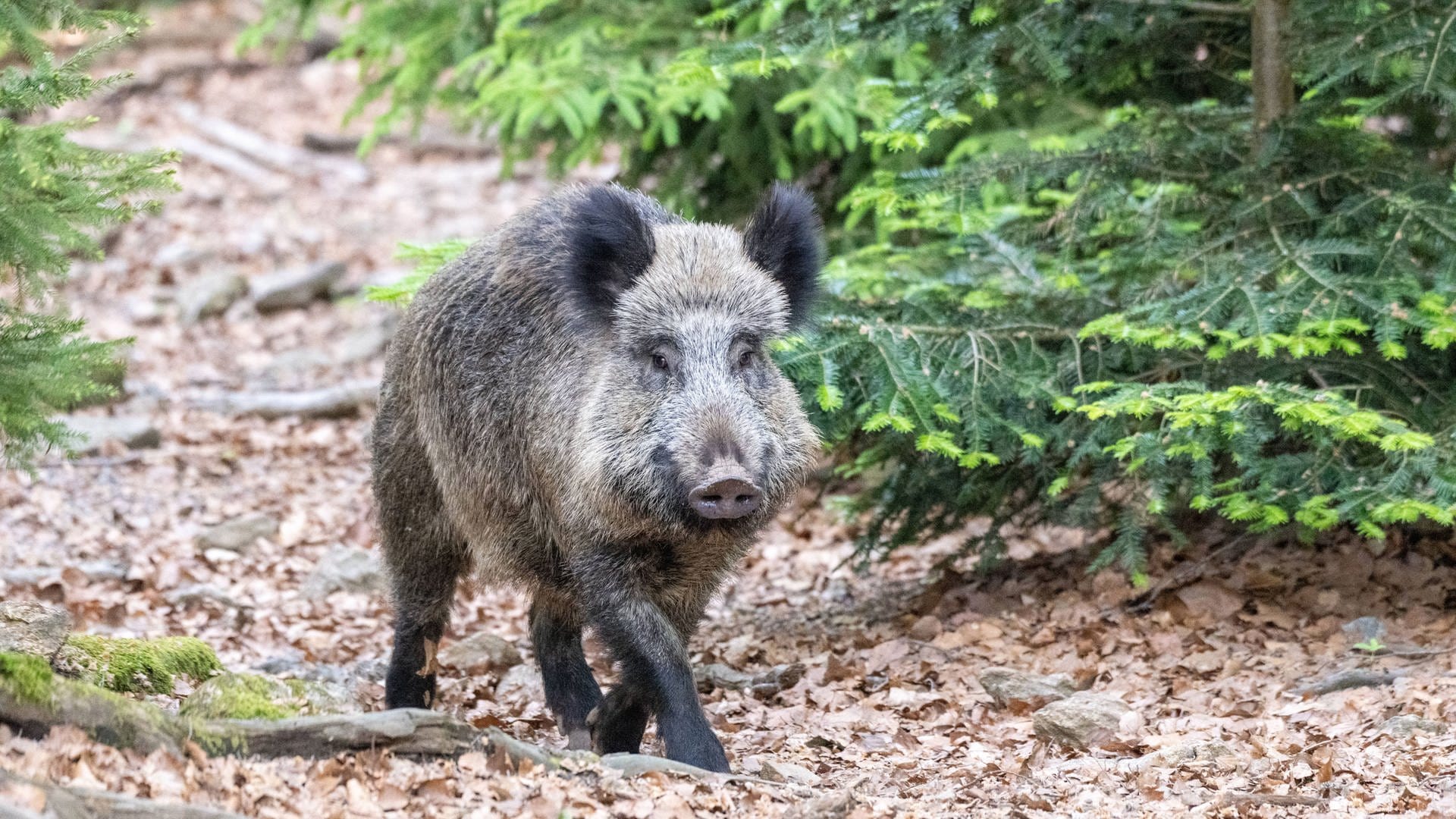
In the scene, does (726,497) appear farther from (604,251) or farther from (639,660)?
(604,251)

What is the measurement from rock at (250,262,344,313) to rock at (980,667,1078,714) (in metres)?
9.64

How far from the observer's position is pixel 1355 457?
6387 millimetres

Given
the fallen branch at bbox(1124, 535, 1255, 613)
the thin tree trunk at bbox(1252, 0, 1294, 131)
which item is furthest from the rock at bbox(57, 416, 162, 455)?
the thin tree trunk at bbox(1252, 0, 1294, 131)

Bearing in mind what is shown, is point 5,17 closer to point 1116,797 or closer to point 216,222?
point 1116,797

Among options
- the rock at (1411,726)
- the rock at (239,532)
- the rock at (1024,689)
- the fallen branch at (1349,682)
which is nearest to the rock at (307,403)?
the rock at (239,532)

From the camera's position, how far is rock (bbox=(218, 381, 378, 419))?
11594 mm

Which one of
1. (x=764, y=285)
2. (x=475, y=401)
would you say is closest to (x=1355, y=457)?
(x=764, y=285)

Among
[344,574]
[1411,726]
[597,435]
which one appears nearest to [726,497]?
[597,435]

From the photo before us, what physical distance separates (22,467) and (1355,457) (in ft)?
17.6

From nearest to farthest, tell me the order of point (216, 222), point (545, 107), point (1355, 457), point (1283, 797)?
point (1283, 797)
point (1355, 457)
point (545, 107)
point (216, 222)

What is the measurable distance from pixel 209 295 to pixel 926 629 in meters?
9.05

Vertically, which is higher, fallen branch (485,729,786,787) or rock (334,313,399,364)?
fallen branch (485,729,786,787)

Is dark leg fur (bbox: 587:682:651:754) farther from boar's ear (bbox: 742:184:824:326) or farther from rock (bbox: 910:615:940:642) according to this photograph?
rock (bbox: 910:615:940:642)

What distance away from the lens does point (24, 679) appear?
409 centimetres
